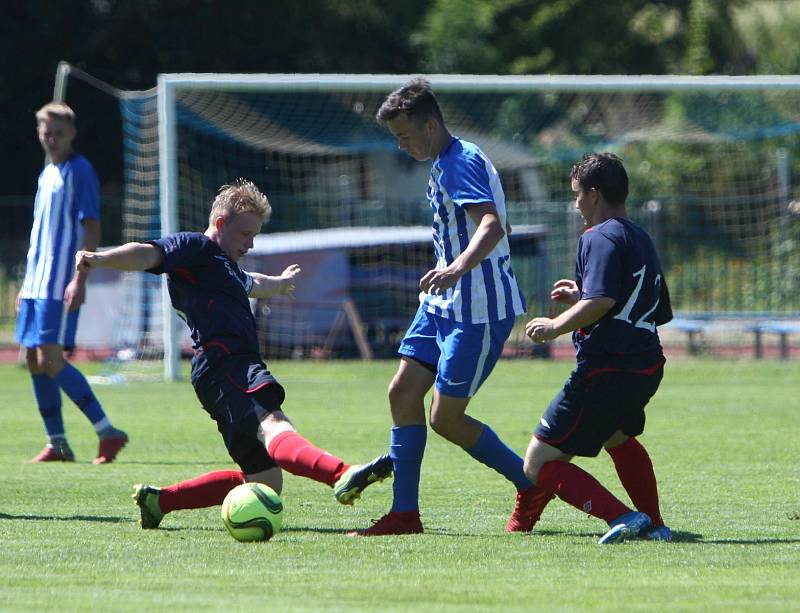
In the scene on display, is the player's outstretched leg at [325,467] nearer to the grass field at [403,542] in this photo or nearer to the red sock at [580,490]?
the grass field at [403,542]

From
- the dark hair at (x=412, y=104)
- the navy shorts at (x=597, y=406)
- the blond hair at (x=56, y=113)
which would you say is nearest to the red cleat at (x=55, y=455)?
the blond hair at (x=56, y=113)

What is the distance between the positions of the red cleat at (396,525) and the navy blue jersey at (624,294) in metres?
0.97

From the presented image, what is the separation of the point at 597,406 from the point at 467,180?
1.03 meters

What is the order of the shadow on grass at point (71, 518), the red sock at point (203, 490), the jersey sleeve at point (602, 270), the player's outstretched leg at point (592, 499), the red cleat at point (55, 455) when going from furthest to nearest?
the red cleat at point (55, 455), the shadow on grass at point (71, 518), the red sock at point (203, 490), the player's outstretched leg at point (592, 499), the jersey sleeve at point (602, 270)

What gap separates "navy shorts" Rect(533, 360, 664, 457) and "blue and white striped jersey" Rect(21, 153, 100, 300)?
14.3ft

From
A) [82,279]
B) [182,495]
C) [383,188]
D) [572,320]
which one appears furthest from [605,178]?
[383,188]

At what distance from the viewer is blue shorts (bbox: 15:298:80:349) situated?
9.23 m

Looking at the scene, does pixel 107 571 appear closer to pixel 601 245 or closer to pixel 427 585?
pixel 427 585

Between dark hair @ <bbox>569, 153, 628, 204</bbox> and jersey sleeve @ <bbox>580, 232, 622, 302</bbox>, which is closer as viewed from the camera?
jersey sleeve @ <bbox>580, 232, 622, 302</bbox>

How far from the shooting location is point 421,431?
20.4 feet

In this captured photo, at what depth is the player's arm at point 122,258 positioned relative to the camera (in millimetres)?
5793

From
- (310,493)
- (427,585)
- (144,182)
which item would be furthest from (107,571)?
(144,182)

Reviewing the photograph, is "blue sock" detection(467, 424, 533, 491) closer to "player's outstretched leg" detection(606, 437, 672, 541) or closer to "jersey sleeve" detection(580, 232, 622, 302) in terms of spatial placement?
"player's outstretched leg" detection(606, 437, 672, 541)

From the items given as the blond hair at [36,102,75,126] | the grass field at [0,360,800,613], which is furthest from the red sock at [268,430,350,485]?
the blond hair at [36,102,75,126]
